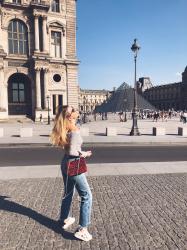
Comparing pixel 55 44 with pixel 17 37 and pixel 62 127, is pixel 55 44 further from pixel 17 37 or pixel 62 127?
pixel 62 127

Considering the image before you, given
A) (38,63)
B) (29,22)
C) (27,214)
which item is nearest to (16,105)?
(38,63)

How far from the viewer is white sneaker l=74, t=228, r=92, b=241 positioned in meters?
4.38

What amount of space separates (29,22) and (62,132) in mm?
40863

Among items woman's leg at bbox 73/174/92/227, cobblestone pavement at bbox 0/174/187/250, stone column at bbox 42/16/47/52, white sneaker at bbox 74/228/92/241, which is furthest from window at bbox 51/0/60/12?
white sneaker at bbox 74/228/92/241

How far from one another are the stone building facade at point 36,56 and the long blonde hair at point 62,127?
34931mm

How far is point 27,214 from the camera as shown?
18.0ft

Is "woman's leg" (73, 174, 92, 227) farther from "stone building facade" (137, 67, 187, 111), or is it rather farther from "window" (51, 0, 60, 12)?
"stone building facade" (137, 67, 187, 111)

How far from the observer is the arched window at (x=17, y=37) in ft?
131

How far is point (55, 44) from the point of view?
4297 cm

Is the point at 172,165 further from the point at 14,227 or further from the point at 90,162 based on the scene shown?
the point at 14,227

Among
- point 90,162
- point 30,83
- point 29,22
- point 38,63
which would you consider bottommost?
point 90,162

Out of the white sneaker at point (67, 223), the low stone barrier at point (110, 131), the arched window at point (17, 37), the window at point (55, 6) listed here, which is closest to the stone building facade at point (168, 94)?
the window at point (55, 6)

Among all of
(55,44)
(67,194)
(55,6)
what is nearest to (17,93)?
(55,44)

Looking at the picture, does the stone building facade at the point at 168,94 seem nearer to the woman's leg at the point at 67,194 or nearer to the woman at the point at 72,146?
the woman's leg at the point at 67,194
